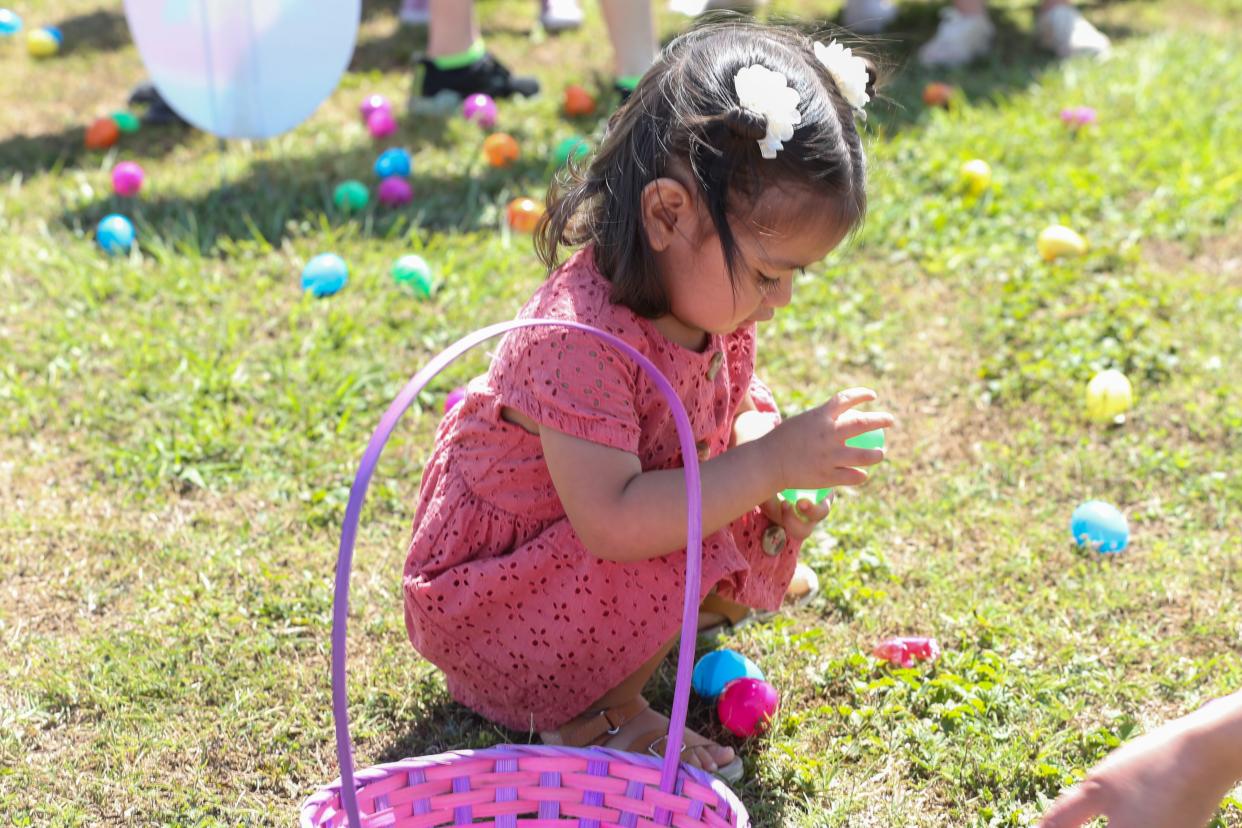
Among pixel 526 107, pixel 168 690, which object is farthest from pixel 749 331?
pixel 526 107

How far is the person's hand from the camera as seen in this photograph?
1.33m

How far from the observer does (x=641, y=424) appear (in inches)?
71.4

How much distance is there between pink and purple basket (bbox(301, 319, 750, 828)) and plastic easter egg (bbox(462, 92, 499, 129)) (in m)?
2.46

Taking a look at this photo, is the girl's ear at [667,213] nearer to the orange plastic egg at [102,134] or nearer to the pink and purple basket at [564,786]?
the pink and purple basket at [564,786]

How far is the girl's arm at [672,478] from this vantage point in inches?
64.7

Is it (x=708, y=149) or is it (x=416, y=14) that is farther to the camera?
(x=416, y=14)

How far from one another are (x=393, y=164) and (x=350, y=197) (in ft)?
0.79

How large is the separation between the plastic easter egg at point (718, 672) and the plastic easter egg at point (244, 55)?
221cm

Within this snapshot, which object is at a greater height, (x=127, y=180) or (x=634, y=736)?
(x=634, y=736)

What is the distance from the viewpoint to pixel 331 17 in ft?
11.4

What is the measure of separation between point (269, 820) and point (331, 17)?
7.80ft

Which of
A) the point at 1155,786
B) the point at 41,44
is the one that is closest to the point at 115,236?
the point at 41,44

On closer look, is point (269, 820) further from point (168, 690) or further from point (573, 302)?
point (573, 302)

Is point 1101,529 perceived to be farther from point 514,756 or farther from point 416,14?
point 416,14
